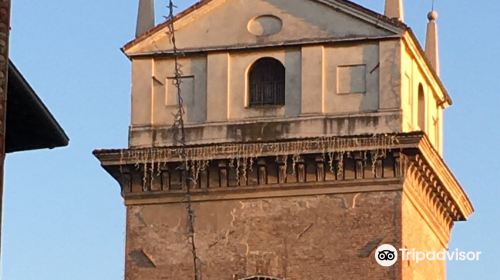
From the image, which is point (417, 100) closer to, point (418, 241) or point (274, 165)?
point (418, 241)

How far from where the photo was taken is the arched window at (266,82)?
130 ft

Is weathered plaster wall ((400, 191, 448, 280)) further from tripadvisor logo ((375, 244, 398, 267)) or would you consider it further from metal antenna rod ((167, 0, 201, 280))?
metal antenna rod ((167, 0, 201, 280))

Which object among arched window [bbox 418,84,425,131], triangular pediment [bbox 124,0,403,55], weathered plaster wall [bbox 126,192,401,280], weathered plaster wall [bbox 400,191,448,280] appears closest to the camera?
weathered plaster wall [bbox 126,192,401,280]

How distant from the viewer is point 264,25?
39938mm

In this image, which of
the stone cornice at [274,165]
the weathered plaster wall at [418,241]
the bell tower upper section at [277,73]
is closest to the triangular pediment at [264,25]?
the bell tower upper section at [277,73]

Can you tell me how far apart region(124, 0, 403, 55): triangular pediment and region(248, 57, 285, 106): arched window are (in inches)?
17.1

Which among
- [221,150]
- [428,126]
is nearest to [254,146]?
[221,150]

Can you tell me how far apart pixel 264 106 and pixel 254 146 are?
1.08 meters

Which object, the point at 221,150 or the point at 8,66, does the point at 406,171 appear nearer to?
the point at 221,150

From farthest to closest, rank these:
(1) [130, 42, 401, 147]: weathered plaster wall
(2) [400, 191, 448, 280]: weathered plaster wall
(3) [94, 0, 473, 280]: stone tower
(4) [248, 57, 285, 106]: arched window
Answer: (4) [248, 57, 285, 106]: arched window, (1) [130, 42, 401, 147]: weathered plaster wall, (2) [400, 191, 448, 280]: weathered plaster wall, (3) [94, 0, 473, 280]: stone tower

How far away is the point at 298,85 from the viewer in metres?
39.4

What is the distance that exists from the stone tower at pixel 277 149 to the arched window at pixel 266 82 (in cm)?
3

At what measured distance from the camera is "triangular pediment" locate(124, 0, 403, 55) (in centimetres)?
3925

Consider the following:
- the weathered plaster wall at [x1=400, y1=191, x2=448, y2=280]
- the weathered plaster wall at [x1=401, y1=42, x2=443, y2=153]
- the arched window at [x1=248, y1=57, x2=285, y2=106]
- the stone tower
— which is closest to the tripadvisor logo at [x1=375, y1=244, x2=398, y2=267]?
the stone tower
